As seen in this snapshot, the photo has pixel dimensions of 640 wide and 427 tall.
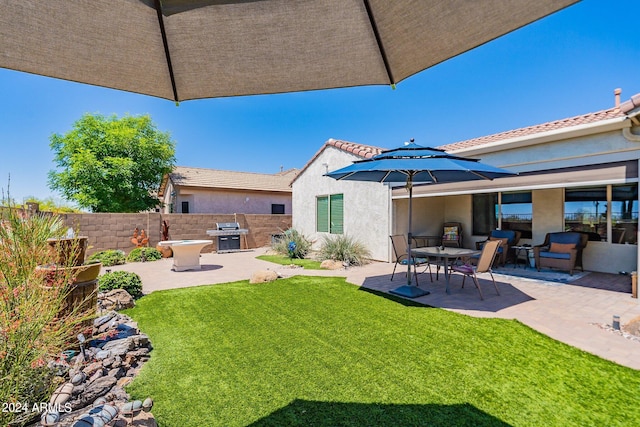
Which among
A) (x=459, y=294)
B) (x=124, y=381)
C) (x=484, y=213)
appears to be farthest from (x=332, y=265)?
(x=124, y=381)

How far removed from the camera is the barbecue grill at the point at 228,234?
15797mm

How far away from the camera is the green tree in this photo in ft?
69.5

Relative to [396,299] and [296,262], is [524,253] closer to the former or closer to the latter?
[396,299]

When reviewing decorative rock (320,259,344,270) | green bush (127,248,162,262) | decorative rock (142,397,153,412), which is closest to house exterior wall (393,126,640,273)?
decorative rock (320,259,344,270)

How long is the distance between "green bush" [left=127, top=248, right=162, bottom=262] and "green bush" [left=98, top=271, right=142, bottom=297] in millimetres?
6557

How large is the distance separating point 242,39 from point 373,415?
3.22 metres

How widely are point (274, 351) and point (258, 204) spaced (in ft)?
67.7

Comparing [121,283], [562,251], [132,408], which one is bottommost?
[132,408]

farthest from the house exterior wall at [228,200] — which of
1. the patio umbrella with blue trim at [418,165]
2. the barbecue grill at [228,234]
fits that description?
the patio umbrella with blue trim at [418,165]

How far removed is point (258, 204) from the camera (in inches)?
949

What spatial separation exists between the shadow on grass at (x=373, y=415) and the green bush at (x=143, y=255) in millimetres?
12413

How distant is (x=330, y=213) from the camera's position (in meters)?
14.2

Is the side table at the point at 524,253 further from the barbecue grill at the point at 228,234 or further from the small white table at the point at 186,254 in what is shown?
the barbecue grill at the point at 228,234

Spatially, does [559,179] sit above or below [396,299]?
above
